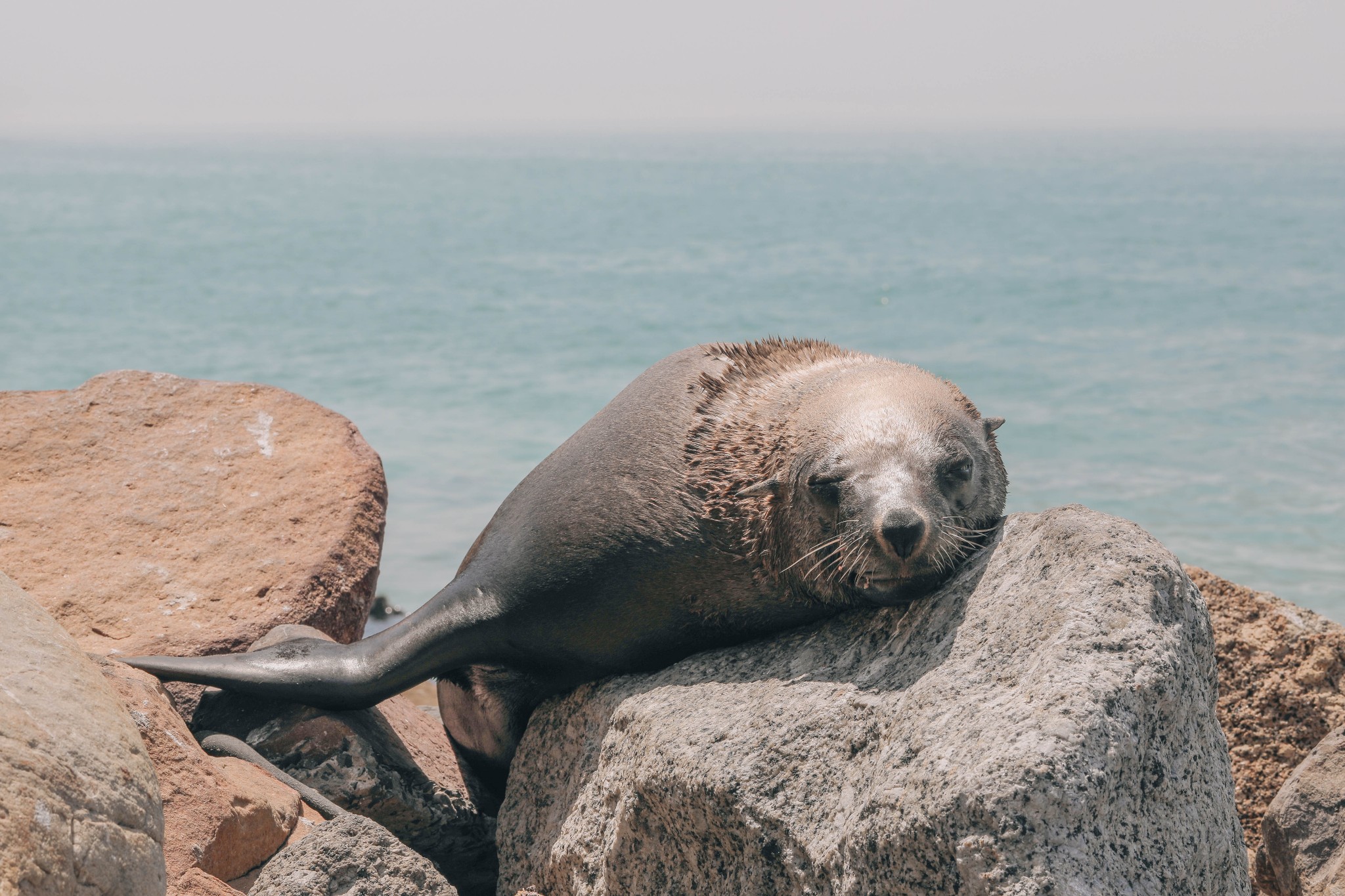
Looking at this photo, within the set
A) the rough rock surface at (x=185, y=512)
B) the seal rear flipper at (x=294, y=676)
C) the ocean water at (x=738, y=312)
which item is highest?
the rough rock surface at (x=185, y=512)

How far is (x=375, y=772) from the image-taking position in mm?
5230

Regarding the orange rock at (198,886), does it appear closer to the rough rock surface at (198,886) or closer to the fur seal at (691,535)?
the rough rock surface at (198,886)

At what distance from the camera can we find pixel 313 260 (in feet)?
141

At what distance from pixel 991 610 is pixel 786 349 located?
1745 mm

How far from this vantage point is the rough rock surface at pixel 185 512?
584cm

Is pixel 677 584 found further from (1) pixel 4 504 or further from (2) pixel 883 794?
(1) pixel 4 504

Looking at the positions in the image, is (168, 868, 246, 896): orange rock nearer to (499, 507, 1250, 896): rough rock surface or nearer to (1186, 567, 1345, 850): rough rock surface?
(499, 507, 1250, 896): rough rock surface

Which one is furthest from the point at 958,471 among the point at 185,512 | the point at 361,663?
the point at 185,512

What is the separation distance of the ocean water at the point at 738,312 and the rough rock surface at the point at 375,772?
6.67 m

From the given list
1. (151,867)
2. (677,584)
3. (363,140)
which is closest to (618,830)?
(677,584)

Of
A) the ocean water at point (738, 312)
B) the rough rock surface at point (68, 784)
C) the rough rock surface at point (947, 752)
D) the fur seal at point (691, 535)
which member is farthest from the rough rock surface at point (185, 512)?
the ocean water at point (738, 312)

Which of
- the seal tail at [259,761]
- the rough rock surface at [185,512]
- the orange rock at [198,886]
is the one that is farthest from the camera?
the rough rock surface at [185,512]

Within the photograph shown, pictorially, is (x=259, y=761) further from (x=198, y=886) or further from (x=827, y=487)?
(x=827, y=487)

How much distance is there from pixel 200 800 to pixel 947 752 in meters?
2.53
